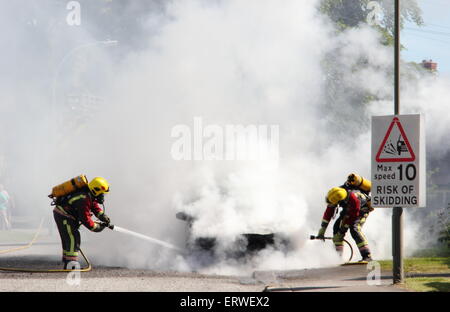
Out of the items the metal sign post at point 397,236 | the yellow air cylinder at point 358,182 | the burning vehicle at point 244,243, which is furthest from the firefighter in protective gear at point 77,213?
the metal sign post at point 397,236

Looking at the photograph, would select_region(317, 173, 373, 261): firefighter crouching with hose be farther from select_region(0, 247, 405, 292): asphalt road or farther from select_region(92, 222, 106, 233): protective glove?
select_region(92, 222, 106, 233): protective glove

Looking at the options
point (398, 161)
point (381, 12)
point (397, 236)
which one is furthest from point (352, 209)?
point (381, 12)

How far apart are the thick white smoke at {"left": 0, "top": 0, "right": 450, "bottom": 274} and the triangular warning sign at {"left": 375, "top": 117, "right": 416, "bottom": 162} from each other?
3.06m

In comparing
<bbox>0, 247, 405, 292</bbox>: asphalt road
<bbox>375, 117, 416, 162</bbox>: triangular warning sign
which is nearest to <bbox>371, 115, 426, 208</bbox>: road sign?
<bbox>375, 117, 416, 162</bbox>: triangular warning sign

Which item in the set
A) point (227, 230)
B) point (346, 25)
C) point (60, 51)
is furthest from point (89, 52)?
point (227, 230)

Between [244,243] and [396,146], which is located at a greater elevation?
[396,146]

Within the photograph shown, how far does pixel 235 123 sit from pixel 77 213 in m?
5.42

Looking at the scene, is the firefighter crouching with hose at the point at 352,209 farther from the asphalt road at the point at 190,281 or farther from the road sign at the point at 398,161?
the road sign at the point at 398,161

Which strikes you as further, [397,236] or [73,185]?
[73,185]

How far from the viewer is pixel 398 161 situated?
10742mm

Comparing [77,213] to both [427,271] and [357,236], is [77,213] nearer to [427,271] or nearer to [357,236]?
[357,236]

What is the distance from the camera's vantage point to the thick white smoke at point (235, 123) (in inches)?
545
